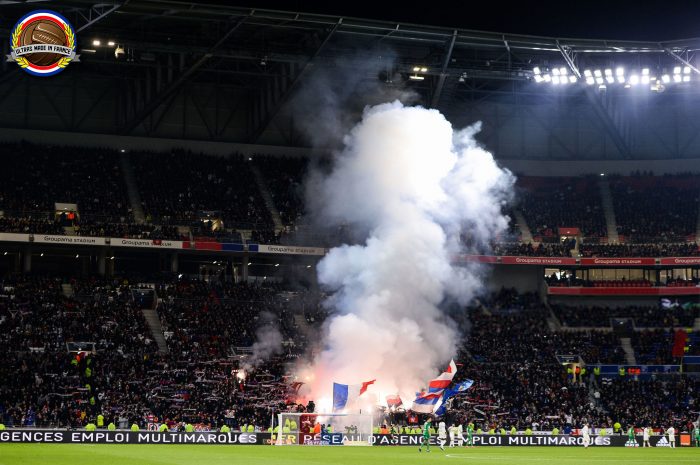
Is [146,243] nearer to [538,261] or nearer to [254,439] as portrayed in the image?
[254,439]

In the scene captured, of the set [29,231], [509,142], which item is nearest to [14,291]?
[29,231]

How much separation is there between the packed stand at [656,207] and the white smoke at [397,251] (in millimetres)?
15807

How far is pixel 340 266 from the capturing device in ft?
221

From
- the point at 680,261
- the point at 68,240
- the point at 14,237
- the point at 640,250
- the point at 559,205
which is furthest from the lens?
the point at 559,205

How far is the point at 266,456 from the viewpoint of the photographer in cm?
3991

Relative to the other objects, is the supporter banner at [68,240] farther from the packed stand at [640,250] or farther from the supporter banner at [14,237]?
the packed stand at [640,250]

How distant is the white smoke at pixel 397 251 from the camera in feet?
200

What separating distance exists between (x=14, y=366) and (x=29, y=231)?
481 inches

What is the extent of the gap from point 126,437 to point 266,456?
39.6 feet

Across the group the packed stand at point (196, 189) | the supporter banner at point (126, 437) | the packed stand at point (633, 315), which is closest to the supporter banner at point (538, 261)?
the packed stand at point (633, 315)

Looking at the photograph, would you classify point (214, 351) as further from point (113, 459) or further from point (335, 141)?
point (113, 459)

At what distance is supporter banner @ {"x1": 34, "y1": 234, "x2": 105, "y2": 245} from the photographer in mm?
65125

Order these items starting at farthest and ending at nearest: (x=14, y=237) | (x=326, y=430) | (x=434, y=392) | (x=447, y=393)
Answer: (x=14, y=237) → (x=447, y=393) → (x=434, y=392) → (x=326, y=430)

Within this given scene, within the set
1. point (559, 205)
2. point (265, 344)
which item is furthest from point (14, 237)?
point (559, 205)
